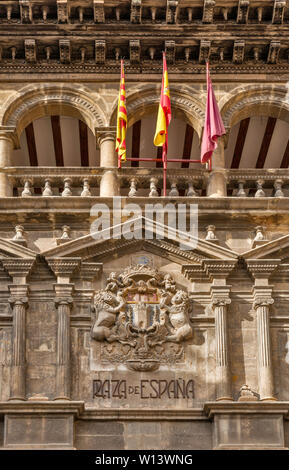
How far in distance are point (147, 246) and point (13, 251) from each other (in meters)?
2.31

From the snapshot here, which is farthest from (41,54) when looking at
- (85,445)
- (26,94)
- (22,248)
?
(85,445)

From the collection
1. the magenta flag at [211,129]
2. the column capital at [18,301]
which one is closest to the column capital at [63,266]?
the column capital at [18,301]

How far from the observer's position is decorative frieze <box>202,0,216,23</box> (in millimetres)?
20797

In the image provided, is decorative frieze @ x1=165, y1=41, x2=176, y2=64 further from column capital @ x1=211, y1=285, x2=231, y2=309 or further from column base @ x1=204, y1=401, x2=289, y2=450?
column base @ x1=204, y1=401, x2=289, y2=450

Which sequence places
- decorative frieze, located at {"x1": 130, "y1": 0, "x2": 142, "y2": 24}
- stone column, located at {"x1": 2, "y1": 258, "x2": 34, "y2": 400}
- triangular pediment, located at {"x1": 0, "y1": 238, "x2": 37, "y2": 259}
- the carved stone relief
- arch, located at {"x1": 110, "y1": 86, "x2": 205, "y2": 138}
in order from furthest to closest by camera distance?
decorative frieze, located at {"x1": 130, "y1": 0, "x2": 142, "y2": 24} → arch, located at {"x1": 110, "y1": 86, "x2": 205, "y2": 138} → triangular pediment, located at {"x1": 0, "y1": 238, "x2": 37, "y2": 259} → the carved stone relief → stone column, located at {"x1": 2, "y1": 258, "x2": 34, "y2": 400}

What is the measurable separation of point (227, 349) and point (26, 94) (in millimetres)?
6470

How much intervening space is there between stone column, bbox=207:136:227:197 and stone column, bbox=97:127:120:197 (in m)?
1.70

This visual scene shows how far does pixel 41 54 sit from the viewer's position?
21.0 meters

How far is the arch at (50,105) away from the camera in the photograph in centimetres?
2042

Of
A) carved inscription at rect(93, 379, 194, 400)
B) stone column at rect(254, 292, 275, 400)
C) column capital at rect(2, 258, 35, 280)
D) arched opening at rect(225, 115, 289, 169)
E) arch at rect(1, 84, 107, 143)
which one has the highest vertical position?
arched opening at rect(225, 115, 289, 169)

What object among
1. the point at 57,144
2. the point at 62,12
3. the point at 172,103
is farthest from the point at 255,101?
the point at 57,144

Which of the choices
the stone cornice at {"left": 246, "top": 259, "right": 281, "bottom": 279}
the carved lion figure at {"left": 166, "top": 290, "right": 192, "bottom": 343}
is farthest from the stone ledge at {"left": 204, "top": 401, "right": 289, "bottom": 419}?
the stone cornice at {"left": 246, "top": 259, "right": 281, "bottom": 279}

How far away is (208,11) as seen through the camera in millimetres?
20922

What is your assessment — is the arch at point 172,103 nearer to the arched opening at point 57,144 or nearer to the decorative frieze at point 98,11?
the decorative frieze at point 98,11
